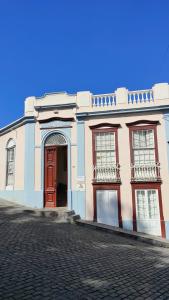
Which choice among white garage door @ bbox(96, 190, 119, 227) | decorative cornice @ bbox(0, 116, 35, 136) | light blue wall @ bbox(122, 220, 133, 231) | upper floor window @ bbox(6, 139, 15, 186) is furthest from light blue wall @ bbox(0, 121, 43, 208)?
light blue wall @ bbox(122, 220, 133, 231)

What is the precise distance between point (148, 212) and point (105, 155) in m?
3.50

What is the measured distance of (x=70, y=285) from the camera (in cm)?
495

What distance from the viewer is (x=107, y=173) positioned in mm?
12883

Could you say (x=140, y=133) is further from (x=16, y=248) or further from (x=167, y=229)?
(x=16, y=248)

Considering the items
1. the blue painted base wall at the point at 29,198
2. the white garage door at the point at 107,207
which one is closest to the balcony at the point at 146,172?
the white garage door at the point at 107,207

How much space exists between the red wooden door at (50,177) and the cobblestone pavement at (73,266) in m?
3.34

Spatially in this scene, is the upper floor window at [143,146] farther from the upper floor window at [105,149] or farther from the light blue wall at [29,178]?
the light blue wall at [29,178]

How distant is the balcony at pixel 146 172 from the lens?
40.3 ft

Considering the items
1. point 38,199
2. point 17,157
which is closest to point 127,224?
point 38,199

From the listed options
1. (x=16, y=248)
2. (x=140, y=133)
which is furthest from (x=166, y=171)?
(x=16, y=248)

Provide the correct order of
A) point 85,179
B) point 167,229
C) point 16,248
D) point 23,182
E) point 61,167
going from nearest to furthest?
1. point 16,248
2. point 167,229
3. point 85,179
4. point 23,182
5. point 61,167

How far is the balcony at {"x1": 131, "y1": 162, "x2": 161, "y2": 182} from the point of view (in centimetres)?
1230

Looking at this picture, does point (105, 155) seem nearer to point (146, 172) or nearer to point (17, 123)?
point (146, 172)

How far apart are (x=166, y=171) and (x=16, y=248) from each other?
8.00m
